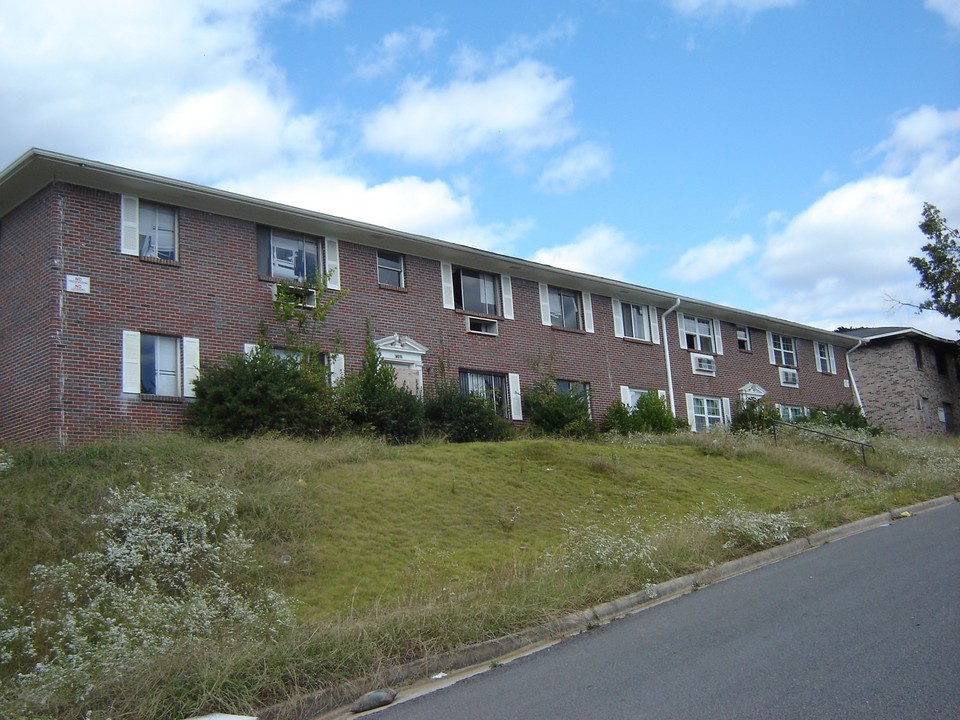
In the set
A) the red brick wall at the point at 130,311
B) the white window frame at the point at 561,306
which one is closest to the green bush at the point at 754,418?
the white window frame at the point at 561,306

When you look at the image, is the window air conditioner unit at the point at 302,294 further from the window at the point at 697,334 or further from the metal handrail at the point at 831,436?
the window at the point at 697,334

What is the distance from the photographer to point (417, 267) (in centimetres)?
2353

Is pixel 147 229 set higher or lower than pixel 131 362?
higher

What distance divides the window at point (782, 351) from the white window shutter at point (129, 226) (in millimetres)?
23443

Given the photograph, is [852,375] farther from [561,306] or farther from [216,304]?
[216,304]

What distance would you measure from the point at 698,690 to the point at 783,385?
29.1 metres

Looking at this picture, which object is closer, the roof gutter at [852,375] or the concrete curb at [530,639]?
the concrete curb at [530,639]

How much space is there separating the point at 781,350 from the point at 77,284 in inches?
1004

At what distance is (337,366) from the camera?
818 inches

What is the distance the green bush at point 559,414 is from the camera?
23438 mm

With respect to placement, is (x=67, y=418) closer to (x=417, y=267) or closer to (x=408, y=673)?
(x=417, y=267)

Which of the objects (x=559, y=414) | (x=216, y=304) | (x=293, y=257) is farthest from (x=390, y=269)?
(x=559, y=414)

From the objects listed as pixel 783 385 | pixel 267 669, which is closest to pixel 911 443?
pixel 783 385

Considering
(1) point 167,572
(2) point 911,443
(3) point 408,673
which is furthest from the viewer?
(2) point 911,443
